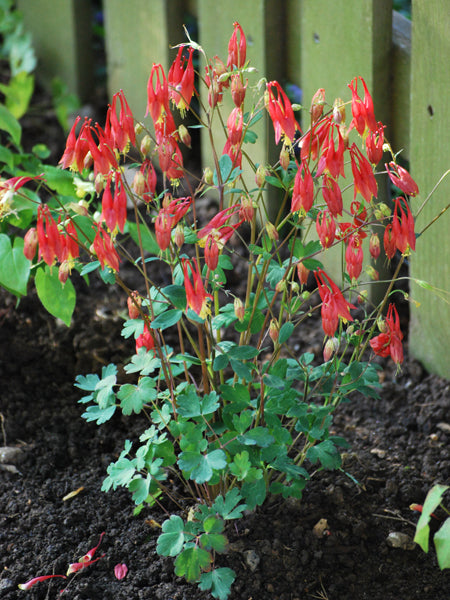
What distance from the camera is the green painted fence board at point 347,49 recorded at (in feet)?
6.52

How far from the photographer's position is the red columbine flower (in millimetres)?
1466

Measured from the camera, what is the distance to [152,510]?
1.75 metres

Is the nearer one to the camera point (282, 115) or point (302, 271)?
point (282, 115)

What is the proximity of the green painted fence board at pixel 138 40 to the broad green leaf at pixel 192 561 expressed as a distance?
185 cm

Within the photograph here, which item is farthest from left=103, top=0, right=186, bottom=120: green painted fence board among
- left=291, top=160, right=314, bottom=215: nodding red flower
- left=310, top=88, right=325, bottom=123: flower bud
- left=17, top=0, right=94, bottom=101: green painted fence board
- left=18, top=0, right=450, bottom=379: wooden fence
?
left=291, top=160, right=314, bottom=215: nodding red flower

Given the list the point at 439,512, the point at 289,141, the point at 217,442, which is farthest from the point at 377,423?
the point at 289,141

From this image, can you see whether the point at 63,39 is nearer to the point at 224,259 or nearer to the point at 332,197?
the point at 224,259

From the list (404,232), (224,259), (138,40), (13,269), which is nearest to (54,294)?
(13,269)

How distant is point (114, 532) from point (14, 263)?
64 centimetres

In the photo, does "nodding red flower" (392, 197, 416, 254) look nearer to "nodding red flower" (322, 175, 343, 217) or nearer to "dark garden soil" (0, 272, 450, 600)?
"nodding red flower" (322, 175, 343, 217)

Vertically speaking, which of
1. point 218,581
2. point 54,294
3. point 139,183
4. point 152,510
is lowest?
point 152,510

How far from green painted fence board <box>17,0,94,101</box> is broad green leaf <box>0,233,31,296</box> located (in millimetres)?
1764

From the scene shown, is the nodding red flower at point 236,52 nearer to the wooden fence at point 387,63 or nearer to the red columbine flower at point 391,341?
the red columbine flower at point 391,341

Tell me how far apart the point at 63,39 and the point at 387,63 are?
1791mm
